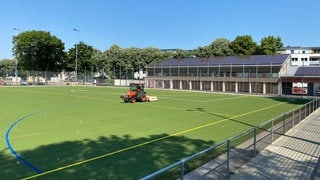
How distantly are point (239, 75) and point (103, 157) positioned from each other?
202ft

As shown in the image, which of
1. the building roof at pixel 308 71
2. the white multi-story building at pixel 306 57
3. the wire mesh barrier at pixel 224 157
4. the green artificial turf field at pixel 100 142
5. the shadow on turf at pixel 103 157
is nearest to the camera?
the wire mesh barrier at pixel 224 157

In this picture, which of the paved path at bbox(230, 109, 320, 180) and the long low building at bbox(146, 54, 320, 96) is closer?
the paved path at bbox(230, 109, 320, 180)

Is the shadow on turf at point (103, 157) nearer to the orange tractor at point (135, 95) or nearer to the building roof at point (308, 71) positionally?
the orange tractor at point (135, 95)

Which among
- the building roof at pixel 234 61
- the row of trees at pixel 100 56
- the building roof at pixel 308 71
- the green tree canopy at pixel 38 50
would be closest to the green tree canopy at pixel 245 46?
the row of trees at pixel 100 56

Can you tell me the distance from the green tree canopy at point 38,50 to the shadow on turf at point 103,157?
87.8 metres

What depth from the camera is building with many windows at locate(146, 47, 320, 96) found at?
6100 centimetres

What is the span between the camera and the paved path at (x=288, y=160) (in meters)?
9.67

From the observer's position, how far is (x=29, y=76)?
8575cm

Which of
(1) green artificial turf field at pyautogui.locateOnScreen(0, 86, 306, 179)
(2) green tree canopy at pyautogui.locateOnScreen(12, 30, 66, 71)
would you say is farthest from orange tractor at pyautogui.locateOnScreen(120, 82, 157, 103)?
(2) green tree canopy at pyautogui.locateOnScreen(12, 30, 66, 71)

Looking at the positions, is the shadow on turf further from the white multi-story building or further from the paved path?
the white multi-story building

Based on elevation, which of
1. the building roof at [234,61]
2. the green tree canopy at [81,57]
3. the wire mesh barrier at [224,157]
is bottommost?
the wire mesh barrier at [224,157]

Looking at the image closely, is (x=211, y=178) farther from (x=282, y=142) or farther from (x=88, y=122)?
(x=88, y=122)

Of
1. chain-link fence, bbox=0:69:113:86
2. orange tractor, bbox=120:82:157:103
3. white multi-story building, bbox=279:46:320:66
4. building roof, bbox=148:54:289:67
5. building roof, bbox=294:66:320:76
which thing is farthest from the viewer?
white multi-story building, bbox=279:46:320:66

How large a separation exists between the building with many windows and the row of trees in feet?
55.3
